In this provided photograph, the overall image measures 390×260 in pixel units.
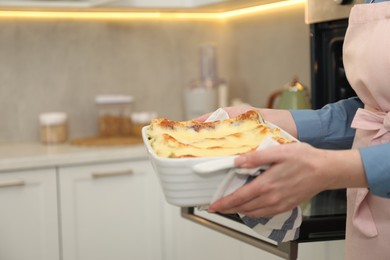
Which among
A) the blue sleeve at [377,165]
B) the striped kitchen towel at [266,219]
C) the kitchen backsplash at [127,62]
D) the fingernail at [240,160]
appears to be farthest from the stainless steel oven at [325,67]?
the kitchen backsplash at [127,62]

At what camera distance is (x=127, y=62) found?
2.81 meters

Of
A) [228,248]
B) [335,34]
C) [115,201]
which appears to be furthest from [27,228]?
[335,34]

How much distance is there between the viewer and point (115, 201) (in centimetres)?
233

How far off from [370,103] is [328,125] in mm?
123

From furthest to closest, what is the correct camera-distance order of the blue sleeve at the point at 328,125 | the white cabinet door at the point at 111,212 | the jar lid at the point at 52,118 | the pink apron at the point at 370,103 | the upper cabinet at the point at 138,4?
1. the jar lid at the point at 52,118
2. the upper cabinet at the point at 138,4
3. the white cabinet door at the point at 111,212
4. the blue sleeve at the point at 328,125
5. the pink apron at the point at 370,103

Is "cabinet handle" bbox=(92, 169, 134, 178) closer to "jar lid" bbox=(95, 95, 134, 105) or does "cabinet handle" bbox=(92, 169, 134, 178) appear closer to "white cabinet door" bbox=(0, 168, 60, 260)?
"white cabinet door" bbox=(0, 168, 60, 260)

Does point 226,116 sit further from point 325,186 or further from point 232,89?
point 232,89

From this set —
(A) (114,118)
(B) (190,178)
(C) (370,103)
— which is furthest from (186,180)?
(A) (114,118)

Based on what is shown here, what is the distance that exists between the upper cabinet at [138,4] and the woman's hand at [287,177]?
60.1 inches

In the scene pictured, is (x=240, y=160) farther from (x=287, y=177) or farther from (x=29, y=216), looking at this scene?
(x=29, y=216)

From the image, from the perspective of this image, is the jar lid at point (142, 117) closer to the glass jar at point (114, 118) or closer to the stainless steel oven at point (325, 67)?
the glass jar at point (114, 118)

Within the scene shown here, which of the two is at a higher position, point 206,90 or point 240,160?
point 240,160

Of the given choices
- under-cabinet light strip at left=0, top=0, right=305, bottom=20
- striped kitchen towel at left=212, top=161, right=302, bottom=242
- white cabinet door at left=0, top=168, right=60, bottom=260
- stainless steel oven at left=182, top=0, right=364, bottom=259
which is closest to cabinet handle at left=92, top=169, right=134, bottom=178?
white cabinet door at left=0, top=168, right=60, bottom=260

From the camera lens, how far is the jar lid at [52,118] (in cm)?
257
